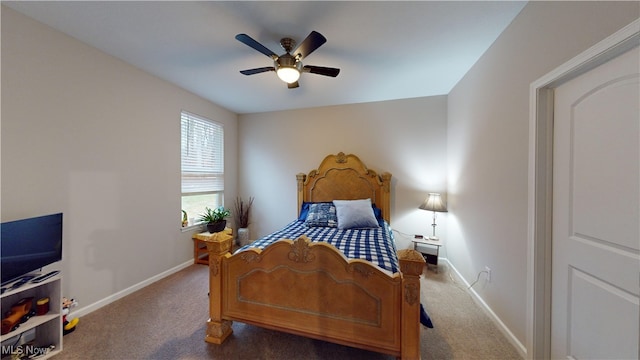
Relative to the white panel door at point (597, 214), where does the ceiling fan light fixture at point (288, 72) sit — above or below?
above

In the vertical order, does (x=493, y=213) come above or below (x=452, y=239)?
above

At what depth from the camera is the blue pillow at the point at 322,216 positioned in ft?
9.45

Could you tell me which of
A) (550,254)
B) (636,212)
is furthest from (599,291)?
(636,212)

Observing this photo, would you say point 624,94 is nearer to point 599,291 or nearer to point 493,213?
point 599,291

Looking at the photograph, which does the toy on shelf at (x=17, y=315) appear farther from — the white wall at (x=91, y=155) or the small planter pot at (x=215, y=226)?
the small planter pot at (x=215, y=226)

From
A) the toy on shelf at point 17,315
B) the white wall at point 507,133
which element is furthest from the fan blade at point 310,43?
the toy on shelf at point 17,315

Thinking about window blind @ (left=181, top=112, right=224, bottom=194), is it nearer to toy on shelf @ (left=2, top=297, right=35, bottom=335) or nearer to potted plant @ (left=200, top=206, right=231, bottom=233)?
potted plant @ (left=200, top=206, right=231, bottom=233)

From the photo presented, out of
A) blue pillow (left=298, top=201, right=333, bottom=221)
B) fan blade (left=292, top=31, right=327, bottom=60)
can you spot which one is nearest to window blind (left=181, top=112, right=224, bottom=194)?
blue pillow (left=298, top=201, right=333, bottom=221)

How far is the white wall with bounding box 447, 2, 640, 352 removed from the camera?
1158 millimetres

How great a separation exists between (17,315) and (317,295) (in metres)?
2.03

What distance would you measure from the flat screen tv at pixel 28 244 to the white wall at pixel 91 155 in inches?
9.4

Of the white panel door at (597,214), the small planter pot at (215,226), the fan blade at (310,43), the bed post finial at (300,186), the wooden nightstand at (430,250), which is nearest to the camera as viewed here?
the white panel door at (597,214)

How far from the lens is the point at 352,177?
11.0ft

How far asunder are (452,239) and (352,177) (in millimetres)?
1633
